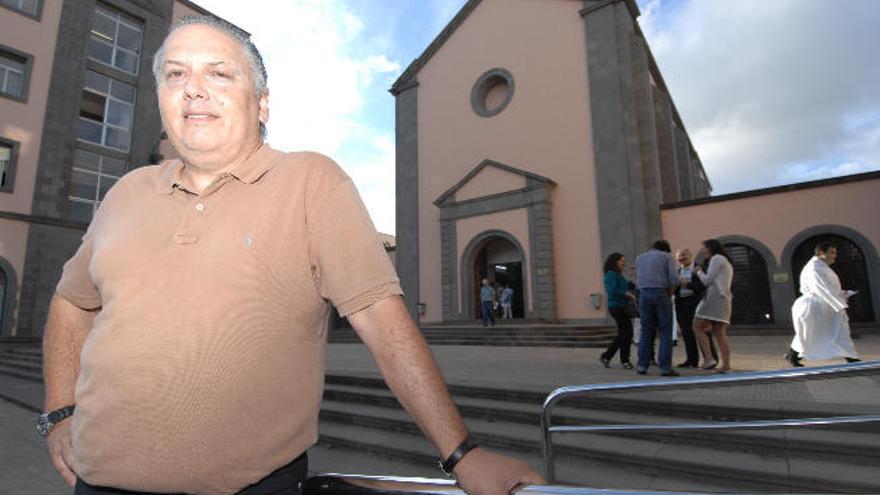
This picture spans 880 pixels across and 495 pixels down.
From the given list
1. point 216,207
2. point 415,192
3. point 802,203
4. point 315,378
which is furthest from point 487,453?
point 415,192

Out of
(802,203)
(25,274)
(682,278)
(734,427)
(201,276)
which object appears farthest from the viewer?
(25,274)

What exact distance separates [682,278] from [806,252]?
28.8 ft

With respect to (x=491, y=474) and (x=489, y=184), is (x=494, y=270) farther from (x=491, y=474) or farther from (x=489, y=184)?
(x=491, y=474)

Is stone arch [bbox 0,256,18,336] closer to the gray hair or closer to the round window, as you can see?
the round window

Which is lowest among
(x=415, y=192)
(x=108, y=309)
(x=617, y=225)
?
(x=108, y=309)

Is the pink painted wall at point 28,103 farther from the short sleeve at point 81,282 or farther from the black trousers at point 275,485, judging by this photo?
the black trousers at point 275,485

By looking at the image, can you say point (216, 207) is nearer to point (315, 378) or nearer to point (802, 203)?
point (315, 378)

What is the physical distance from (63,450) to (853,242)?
1564cm

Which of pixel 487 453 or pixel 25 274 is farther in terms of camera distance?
pixel 25 274

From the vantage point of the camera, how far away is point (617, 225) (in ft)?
45.8

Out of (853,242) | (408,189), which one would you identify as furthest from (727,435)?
(408,189)

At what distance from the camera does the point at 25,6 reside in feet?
52.9

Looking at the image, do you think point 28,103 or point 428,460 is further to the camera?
point 28,103

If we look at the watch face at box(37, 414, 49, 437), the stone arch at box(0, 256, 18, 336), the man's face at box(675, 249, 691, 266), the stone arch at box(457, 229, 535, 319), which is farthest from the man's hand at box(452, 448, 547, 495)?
the stone arch at box(0, 256, 18, 336)
